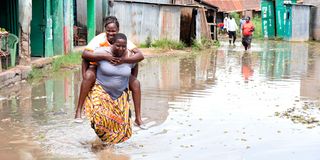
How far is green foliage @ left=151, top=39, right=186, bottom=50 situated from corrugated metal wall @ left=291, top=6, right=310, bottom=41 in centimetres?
1033

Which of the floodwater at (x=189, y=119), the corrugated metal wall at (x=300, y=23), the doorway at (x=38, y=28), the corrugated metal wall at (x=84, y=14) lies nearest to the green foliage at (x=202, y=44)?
the corrugated metal wall at (x=84, y=14)

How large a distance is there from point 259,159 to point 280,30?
26.5m

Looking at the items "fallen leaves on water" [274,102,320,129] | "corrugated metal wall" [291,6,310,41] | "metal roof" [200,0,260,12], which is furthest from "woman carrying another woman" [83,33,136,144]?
"metal roof" [200,0,260,12]

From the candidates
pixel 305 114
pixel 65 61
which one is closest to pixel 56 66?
pixel 65 61

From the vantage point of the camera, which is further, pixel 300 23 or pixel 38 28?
pixel 300 23

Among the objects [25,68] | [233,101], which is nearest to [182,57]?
[25,68]

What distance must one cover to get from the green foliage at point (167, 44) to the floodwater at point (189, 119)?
726cm

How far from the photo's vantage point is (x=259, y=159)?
19.0 feet

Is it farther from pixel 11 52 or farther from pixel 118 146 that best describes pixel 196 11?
pixel 118 146

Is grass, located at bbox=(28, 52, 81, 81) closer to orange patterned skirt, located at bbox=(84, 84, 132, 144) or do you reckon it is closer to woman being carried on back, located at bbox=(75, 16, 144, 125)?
woman being carried on back, located at bbox=(75, 16, 144, 125)

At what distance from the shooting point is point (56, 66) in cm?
1372

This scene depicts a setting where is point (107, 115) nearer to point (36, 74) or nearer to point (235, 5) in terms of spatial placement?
point (36, 74)

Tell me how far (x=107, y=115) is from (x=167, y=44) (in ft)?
50.6

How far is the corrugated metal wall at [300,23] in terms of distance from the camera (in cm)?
2947
